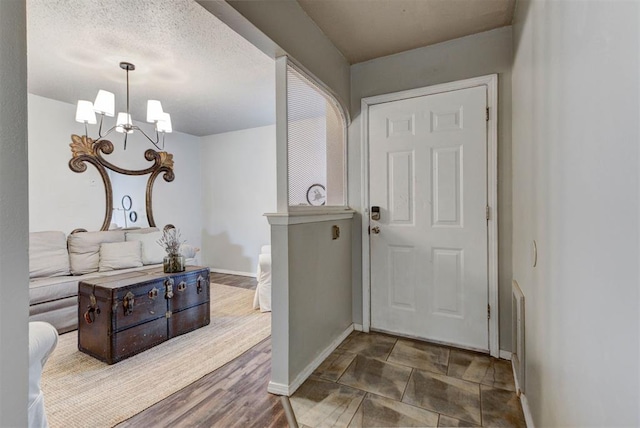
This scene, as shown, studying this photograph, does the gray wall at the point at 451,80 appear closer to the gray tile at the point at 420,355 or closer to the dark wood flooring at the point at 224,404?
the gray tile at the point at 420,355

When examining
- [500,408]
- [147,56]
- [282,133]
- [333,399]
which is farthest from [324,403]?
[147,56]

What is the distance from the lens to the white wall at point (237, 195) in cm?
503

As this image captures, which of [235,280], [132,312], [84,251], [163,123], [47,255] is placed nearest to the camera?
[132,312]

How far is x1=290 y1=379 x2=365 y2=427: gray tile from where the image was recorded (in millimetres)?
1565

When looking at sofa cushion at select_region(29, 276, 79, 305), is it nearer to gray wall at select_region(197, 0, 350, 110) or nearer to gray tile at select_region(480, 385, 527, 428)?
gray wall at select_region(197, 0, 350, 110)

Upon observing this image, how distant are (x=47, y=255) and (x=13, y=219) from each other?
3.30 meters

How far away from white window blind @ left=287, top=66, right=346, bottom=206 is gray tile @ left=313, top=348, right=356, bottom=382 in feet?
3.79

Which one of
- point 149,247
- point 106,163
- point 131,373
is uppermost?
point 106,163

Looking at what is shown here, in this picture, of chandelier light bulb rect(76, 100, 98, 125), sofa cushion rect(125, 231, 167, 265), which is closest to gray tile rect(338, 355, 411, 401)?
sofa cushion rect(125, 231, 167, 265)

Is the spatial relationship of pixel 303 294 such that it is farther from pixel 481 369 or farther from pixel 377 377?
pixel 481 369

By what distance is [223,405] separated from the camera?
169cm

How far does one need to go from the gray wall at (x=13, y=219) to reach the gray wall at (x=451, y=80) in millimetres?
2237

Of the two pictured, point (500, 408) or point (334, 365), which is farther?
point (334, 365)

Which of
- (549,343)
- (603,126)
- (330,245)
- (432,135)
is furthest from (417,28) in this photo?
(549,343)
